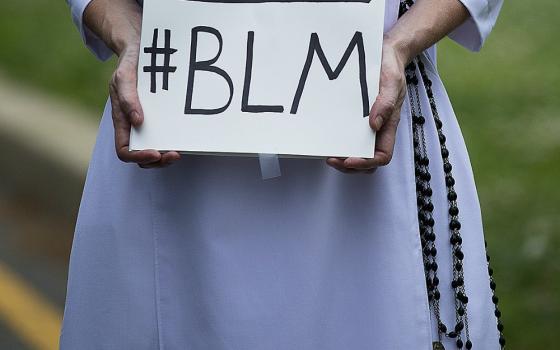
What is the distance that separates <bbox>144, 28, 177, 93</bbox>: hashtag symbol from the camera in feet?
6.14

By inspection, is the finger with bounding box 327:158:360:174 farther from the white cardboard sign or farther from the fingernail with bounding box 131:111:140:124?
the fingernail with bounding box 131:111:140:124

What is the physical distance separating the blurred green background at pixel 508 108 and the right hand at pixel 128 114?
3.17 metres

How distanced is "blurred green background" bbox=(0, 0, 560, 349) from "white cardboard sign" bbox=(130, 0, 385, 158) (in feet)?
10.3

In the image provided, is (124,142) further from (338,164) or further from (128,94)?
(338,164)

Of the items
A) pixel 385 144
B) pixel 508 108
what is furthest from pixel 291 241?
pixel 508 108

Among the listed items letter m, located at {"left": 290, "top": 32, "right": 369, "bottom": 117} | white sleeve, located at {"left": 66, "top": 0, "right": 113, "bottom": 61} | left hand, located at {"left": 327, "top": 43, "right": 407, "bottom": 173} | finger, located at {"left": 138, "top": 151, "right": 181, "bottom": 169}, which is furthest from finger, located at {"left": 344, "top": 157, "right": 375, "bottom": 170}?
white sleeve, located at {"left": 66, "top": 0, "right": 113, "bottom": 61}

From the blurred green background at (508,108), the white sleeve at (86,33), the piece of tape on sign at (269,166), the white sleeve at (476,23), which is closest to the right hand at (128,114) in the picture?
the piece of tape on sign at (269,166)

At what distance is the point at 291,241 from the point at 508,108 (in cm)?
568

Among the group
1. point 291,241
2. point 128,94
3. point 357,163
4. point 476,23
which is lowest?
point 291,241

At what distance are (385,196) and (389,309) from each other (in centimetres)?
18

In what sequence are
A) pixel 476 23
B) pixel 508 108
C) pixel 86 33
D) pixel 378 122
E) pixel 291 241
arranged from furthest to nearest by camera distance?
1. pixel 508 108
2. pixel 86 33
3. pixel 476 23
4. pixel 291 241
5. pixel 378 122

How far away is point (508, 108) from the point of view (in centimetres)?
741

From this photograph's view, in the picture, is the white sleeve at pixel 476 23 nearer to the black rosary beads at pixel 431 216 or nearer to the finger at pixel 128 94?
the black rosary beads at pixel 431 216

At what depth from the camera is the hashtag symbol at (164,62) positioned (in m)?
1.87
